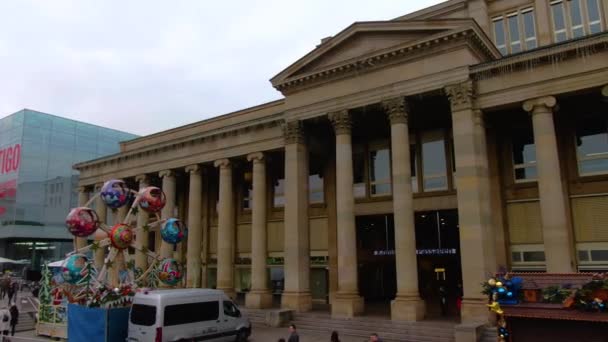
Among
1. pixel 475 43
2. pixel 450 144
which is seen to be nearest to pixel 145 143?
pixel 450 144

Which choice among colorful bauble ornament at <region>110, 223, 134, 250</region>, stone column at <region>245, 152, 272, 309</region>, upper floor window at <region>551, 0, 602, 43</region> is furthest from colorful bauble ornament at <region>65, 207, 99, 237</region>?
upper floor window at <region>551, 0, 602, 43</region>

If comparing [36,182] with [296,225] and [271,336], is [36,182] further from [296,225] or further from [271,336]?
[271,336]

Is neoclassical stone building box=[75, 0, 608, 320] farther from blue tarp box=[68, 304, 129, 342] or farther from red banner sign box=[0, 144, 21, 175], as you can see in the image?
red banner sign box=[0, 144, 21, 175]

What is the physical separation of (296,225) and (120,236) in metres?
9.35

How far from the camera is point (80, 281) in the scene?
1894 centimetres

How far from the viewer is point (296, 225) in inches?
1002

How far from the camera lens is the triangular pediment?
21484mm

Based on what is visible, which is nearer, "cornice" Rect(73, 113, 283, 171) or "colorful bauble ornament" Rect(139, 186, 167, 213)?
"colorful bauble ornament" Rect(139, 186, 167, 213)

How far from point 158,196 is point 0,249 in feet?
163

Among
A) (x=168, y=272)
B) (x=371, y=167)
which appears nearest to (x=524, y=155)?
(x=371, y=167)

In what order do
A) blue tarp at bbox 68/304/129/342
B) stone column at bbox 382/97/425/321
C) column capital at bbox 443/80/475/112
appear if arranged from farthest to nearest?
column capital at bbox 443/80/475/112, stone column at bbox 382/97/425/321, blue tarp at bbox 68/304/129/342

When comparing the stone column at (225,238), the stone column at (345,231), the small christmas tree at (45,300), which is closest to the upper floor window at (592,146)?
the stone column at (345,231)

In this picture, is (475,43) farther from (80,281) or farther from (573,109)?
(80,281)

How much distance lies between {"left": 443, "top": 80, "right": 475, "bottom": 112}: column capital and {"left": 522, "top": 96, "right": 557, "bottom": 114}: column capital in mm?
2263
